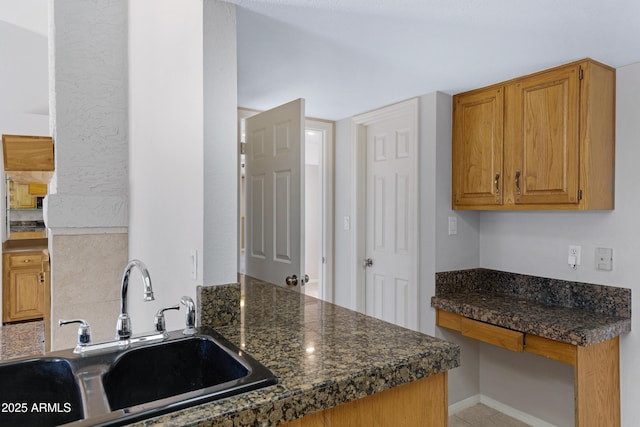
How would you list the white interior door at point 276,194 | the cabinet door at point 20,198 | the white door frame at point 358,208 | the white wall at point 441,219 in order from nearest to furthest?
the white interior door at point 276,194, the white wall at point 441,219, the white door frame at point 358,208, the cabinet door at point 20,198

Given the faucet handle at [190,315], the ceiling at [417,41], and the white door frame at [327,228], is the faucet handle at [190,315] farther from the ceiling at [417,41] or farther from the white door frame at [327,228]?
the white door frame at [327,228]

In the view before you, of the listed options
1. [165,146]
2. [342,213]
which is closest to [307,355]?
[165,146]

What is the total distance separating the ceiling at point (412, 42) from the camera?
1.53m

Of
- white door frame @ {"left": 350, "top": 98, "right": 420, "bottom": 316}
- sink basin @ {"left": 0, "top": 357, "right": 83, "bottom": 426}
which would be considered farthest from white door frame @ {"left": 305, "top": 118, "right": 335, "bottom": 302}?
sink basin @ {"left": 0, "top": 357, "right": 83, "bottom": 426}

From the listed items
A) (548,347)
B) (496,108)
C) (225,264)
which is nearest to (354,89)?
(496,108)

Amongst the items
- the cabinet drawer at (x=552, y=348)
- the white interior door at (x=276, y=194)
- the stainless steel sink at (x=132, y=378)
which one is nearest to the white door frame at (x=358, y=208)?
the white interior door at (x=276, y=194)

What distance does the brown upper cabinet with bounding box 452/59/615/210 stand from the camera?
2.07 m

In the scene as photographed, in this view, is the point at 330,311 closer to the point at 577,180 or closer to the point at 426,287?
the point at 426,287

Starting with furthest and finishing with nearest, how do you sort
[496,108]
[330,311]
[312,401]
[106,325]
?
1. [496,108]
2. [106,325]
3. [330,311]
4. [312,401]

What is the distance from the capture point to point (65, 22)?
210 cm

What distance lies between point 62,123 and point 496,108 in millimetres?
2457

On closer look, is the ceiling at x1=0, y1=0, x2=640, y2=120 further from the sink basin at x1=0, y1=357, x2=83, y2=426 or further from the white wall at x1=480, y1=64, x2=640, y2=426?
the sink basin at x1=0, y1=357, x2=83, y2=426

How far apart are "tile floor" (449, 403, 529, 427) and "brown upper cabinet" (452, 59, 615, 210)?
144cm

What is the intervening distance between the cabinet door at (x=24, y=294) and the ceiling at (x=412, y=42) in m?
4.12
